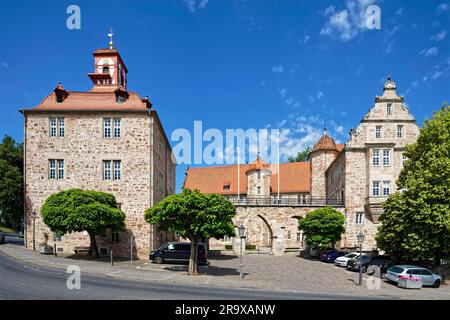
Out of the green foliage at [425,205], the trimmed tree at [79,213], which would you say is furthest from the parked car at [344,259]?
the trimmed tree at [79,213]

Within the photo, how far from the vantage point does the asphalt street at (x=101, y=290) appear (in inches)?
540

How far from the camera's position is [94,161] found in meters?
30.8

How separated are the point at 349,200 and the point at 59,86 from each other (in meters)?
29.8

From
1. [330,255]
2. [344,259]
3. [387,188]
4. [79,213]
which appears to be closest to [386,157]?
[387,188]

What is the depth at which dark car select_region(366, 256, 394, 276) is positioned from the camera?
2645cm

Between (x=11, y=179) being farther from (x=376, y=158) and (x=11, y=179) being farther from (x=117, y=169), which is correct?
(x=376, y=158)

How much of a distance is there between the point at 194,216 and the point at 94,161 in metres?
13.1

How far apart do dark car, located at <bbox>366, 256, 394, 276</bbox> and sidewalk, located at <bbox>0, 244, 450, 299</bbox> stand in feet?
4.18

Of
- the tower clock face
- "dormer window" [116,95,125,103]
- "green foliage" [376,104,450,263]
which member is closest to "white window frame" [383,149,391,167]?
the tower clock face

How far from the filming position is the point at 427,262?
26141 mm

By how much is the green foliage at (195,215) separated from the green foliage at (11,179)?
17495 mm

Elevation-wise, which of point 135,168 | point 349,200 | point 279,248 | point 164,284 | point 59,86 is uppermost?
point 59,86
